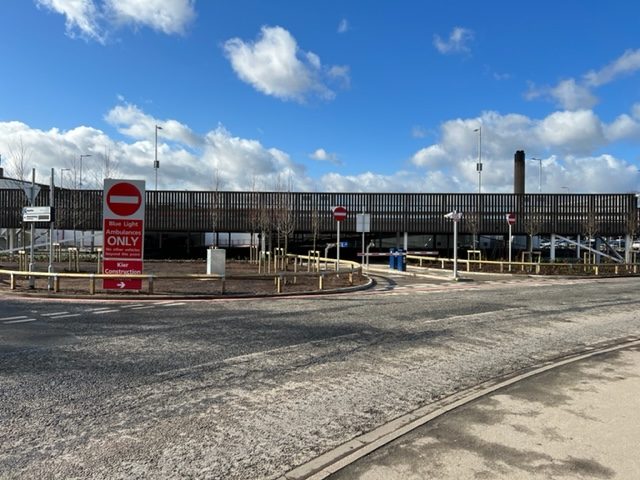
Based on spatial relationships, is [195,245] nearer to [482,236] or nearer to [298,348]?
[482,236]

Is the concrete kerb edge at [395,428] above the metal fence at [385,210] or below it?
below

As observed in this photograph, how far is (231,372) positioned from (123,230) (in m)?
11.4

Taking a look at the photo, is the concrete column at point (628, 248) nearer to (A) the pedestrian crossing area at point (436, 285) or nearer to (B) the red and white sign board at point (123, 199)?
(A) the pedestrian crossing area at point (436, 285)

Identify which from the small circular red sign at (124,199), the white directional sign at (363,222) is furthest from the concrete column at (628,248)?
the small circular red sign at (124,199)

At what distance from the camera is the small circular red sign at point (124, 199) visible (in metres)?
16.7

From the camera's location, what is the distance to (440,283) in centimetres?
2241

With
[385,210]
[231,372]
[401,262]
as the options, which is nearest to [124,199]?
[231,372]

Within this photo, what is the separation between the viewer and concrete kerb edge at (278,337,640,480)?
3924 millimetres

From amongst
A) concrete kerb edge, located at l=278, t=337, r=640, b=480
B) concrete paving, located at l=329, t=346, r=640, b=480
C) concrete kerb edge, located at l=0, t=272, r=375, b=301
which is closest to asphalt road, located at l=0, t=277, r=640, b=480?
concrete kerb edge, located at l=278, t=337, r=640, b=480

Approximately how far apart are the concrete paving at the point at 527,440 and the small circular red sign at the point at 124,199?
542 inches

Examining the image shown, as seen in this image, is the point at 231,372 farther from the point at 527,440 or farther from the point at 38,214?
the point at 38,214

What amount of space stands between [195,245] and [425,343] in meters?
38.0

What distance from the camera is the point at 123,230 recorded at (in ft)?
55.3

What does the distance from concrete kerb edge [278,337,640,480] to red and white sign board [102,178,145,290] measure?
42.5ft
